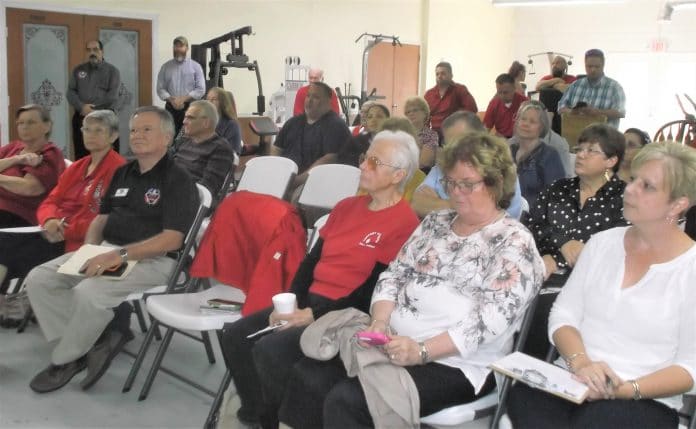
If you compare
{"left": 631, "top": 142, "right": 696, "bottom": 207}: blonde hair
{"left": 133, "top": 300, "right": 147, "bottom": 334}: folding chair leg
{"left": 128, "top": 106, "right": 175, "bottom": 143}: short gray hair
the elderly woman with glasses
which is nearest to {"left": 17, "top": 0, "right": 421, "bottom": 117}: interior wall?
the elderly woman with glasses

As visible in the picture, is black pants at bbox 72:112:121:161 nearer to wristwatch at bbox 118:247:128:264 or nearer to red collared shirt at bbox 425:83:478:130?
red collared shirt at bbox 425:83:478:130

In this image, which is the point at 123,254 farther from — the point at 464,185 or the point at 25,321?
the point at 464,185

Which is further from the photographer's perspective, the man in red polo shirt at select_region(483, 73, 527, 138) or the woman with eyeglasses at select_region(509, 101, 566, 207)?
the man in red polo shirt at select_region(483, 73, 527, 138)

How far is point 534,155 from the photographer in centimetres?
387

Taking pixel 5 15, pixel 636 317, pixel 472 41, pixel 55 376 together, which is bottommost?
pixel 55 376

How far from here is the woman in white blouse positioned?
1759 mm

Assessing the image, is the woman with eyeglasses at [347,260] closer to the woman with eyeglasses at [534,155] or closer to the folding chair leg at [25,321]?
the woman with eyeglasses at [534,155]

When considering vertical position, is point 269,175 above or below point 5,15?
below

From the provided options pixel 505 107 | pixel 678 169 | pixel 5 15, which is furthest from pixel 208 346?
pixel 5 15

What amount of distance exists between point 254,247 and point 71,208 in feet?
4.04

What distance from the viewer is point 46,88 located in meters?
8.11

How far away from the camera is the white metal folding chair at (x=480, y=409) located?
1.91 m

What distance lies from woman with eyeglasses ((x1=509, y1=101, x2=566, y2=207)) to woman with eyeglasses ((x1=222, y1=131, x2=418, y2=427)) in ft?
4.84

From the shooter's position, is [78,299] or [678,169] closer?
[678,169]
